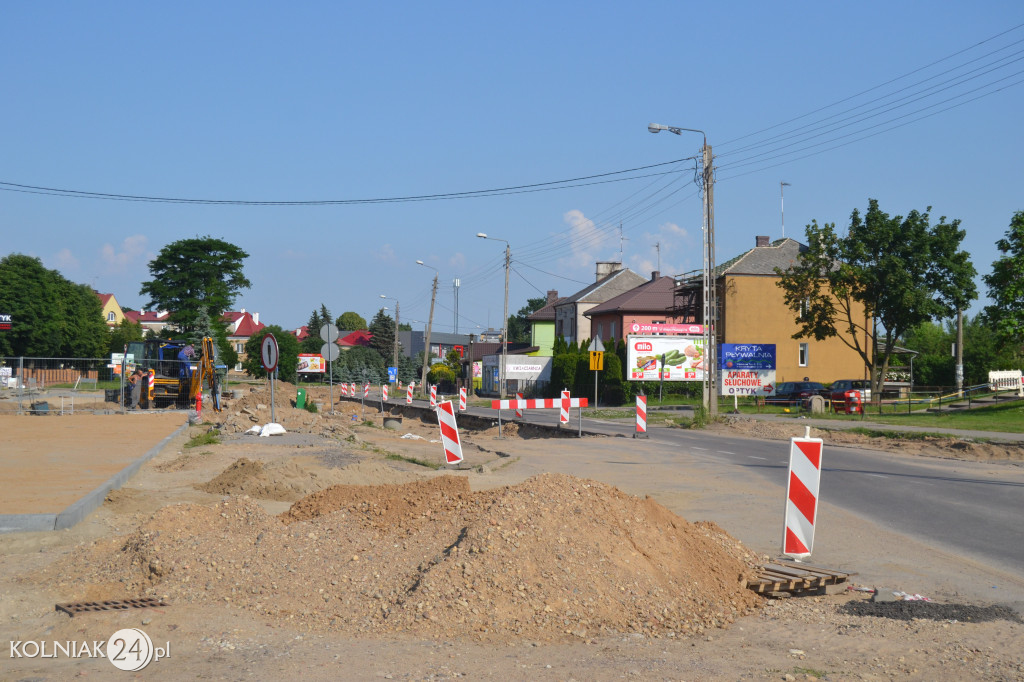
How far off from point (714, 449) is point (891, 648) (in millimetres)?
16275

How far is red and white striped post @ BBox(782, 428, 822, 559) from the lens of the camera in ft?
24.9

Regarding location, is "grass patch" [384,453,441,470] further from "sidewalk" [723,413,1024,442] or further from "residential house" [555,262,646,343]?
"residential house" [555,262,646,343]

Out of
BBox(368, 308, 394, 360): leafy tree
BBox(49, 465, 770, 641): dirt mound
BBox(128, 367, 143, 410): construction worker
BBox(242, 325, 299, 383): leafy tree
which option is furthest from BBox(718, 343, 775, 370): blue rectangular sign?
BBox(368, 308, 394, 360): leafy tree

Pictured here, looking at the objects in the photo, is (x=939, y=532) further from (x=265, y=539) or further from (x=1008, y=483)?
(x=265, y=539)

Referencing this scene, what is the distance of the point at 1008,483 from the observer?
553 inches

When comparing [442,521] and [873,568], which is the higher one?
[442,521]

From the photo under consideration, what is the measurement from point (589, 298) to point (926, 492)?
209 feet

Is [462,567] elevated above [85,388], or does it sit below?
below

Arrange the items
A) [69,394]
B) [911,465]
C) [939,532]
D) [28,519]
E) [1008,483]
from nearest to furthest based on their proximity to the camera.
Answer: [28,519]
[939,532]
[1008,483]
[911,465]
[69,394]

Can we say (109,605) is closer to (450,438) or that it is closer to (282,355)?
(450,438)

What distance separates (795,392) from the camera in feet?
138

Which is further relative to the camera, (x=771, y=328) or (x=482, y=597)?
(x=771, y=328)

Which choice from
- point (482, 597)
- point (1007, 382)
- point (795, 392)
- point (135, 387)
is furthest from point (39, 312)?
point (482, 597)

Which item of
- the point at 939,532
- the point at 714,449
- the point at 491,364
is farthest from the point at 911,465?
the point at 491,364
